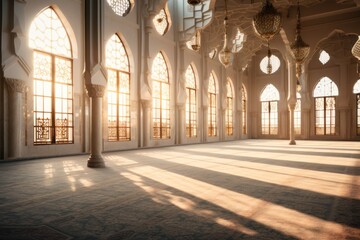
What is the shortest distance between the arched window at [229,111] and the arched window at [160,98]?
7377 millimetres

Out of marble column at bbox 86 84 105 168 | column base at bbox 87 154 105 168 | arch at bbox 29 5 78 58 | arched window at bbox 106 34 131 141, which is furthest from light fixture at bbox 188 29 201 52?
column base at bbox 87 154 105 168

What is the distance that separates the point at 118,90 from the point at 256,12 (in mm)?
8437

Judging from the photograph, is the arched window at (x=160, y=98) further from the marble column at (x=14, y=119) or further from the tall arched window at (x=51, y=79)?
the marble column at (x=14, y=119)

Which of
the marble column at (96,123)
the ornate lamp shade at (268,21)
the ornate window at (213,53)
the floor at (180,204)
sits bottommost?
the floor at (180,204)

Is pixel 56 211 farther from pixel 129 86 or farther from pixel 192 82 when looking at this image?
pixel 192 82

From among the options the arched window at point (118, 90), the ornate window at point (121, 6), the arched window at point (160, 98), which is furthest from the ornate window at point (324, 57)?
the arched window at point (118, 90)

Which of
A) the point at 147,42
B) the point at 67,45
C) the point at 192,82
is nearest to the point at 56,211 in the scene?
the point at 67,45

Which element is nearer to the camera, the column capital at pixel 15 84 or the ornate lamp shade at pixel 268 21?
the ornate lamp shade at pixel 268 21

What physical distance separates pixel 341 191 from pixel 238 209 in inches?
78.7

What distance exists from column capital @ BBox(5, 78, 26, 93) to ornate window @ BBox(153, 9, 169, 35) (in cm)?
803

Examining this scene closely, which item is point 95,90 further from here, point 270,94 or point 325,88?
point 270,94

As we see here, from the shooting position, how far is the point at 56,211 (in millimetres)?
3512

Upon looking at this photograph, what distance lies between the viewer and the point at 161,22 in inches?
611

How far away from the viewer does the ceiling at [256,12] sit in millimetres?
15312
